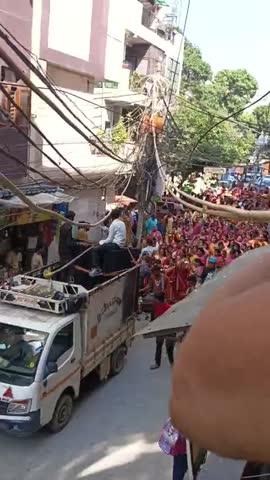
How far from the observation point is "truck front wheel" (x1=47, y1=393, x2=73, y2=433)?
7.94 metres

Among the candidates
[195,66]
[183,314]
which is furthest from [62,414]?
[195,66]

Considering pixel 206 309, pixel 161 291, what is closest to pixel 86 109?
pixel 161 291

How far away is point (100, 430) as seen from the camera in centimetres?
812

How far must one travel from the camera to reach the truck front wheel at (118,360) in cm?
1013

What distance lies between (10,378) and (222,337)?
670cm

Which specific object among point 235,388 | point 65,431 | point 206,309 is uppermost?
point 206,309

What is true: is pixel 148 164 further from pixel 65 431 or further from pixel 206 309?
pixel 206 309

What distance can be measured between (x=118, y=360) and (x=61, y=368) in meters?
2.43

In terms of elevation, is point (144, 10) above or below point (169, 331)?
above

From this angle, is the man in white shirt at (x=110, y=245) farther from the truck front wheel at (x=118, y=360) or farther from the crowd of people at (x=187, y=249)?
the truck front wheel at (x=118, y=360)

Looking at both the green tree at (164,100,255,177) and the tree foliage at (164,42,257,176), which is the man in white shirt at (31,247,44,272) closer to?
Answer: the tree foliage at (164,42,257,176)

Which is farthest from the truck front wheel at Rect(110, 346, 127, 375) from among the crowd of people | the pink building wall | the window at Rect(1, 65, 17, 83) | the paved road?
the pink building wall

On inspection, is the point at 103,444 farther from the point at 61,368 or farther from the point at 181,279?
the point at 181,279

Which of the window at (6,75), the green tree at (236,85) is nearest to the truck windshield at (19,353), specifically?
the window at (6,75)
